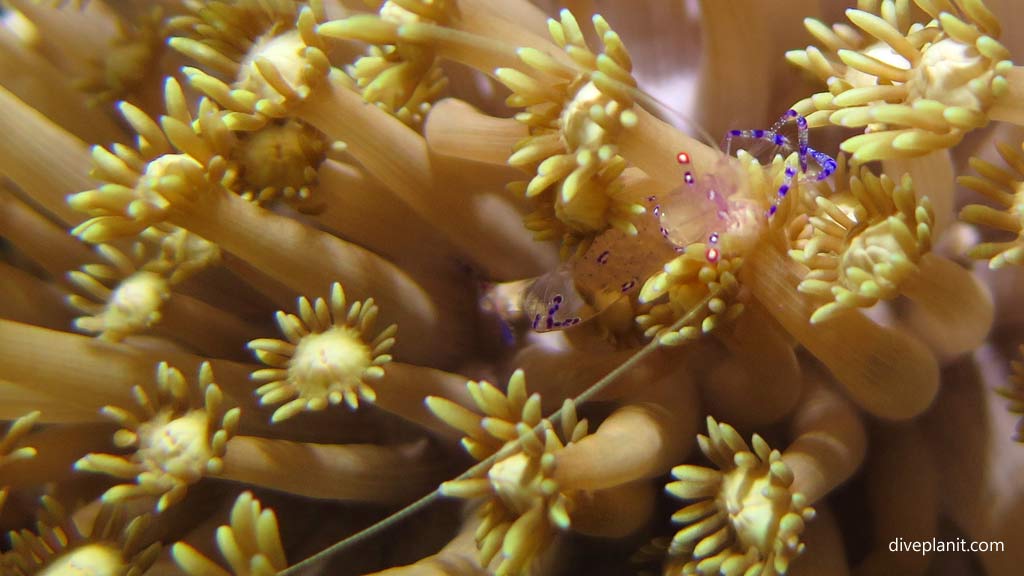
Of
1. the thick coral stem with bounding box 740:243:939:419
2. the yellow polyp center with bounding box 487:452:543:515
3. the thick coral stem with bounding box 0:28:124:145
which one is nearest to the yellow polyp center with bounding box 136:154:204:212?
the thick coral stem with bounding box 0:28:124:145

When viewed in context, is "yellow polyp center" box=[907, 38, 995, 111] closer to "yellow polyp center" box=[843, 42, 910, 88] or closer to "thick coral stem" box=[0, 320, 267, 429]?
"yellow polyp center" box=[843, 42, 910, 88]

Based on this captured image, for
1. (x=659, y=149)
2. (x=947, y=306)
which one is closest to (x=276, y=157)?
(x=659, y=149)

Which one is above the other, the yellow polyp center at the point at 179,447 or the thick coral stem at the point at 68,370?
the thick coral stem at the point at 68,370

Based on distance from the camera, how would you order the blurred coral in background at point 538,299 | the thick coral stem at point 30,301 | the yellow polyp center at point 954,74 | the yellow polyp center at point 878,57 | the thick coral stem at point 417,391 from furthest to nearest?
the thick coral stem at point 30,301, the thick coral stem at point 417,391, the yellow polyp center at point 878,57, the blurred coral in background at point 538,299, the yellow polyp center at point 954,74

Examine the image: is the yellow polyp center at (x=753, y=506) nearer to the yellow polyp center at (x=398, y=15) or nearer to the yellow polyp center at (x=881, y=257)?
the yellow polyp center at (x=881, y=257)

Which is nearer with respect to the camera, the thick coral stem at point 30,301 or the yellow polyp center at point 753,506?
the yellow polyp center at point 753,506

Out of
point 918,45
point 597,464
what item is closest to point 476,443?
point 597,464

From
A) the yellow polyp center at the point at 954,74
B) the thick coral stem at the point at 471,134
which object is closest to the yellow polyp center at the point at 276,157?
the thick coral stem at the point at 471,134
